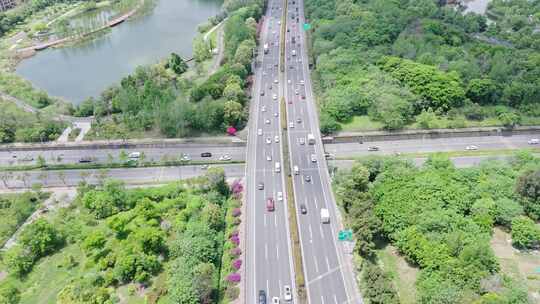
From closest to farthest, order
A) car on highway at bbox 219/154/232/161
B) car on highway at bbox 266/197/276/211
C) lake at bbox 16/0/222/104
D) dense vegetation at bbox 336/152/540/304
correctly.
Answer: dense vegetation at bbox 336/152/540/304 → car on highway at bbox 266/197/276/211 → car on highway at bbox 219/154/232/161 → lake at bbox 16/0/222/104

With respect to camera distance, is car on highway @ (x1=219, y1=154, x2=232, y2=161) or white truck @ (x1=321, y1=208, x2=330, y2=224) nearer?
white truck @ (x1=321, y1=208, x2=330, y2=224)

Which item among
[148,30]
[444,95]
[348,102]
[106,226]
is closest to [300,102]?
[348,102]

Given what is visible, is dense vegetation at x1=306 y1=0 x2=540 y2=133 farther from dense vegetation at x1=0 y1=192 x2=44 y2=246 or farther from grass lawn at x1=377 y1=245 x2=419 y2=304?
dense vegetation at x1=0 y1=192 x2=44 y2=246

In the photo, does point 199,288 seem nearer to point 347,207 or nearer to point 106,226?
point 106,226

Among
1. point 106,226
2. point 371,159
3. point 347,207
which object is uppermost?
point 371,159

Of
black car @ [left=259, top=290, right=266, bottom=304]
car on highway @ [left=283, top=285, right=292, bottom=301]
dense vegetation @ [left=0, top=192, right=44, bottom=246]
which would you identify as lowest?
dense vegetation @ [left=0, top=192, right=44, bottom=246]

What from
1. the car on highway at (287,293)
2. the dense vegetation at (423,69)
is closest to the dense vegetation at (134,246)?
the car on highway at (287,293)

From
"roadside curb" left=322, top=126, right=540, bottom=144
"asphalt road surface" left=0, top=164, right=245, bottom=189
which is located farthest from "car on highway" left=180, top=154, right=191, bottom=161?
"roadside curb" left=322, top=126, right=540, bottom=144
